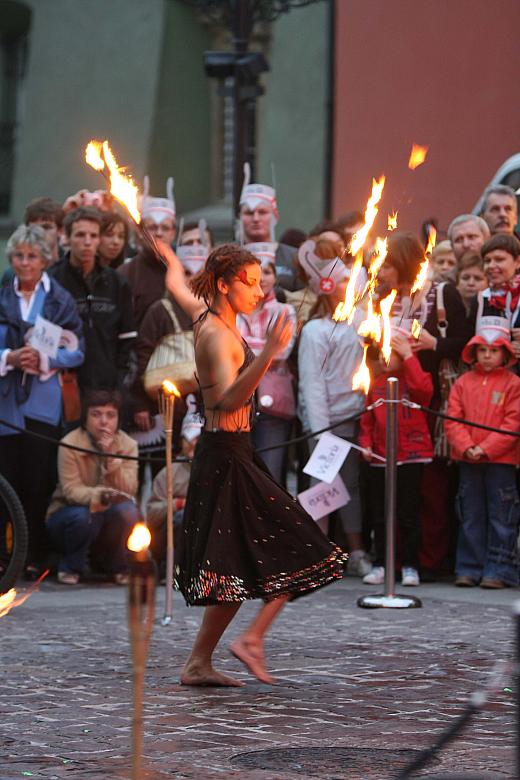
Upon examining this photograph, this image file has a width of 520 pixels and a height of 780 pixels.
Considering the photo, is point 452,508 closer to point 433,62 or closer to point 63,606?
point 63,606

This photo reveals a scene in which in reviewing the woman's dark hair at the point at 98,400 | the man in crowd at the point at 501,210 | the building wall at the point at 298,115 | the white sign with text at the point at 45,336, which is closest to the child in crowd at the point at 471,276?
the man in crowd at the point at 501,210

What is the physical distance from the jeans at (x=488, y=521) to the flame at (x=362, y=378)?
80 centimetres

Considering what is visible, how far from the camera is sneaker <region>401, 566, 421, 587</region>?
10.5 meters

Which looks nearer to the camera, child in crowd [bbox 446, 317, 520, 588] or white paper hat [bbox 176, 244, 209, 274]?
child in crowd [bbox 446, 317, 520, 588]

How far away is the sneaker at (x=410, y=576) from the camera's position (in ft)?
34.6

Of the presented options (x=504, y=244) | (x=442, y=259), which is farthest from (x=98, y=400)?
(x=504, y=244)

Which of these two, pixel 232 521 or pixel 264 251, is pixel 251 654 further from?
pixel 264 251

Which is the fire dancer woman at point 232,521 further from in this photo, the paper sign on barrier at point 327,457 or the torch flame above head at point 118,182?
the paper sign on barrier at point 327,457

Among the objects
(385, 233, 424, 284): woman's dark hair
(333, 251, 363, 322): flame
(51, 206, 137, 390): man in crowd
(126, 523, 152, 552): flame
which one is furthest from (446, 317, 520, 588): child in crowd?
(126, 523, 152, 552): flame

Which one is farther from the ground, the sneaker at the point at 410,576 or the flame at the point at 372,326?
the flame at the point at 372,326

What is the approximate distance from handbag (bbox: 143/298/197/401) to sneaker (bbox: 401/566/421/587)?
174cm

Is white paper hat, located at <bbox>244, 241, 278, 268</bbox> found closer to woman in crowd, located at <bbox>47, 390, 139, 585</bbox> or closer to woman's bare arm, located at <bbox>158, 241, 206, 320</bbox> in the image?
woman in crowd, located at <bbox>47, 390, 139, 585</bbox>

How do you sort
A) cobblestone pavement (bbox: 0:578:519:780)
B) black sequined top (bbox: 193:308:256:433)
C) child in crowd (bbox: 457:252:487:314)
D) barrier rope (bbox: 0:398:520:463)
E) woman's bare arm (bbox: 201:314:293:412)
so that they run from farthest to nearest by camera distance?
child in crowd (bbox: 457:252:487:314) → barrier rope (bbox: 0:398:520:463) → black sequined top (bbox: 193:308:256:433) → woman's bare arm (bbox: 201:314:293:412) → cobblestone pavement (bbox: 0:578:519:780)

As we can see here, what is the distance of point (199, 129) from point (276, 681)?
63.7ft
